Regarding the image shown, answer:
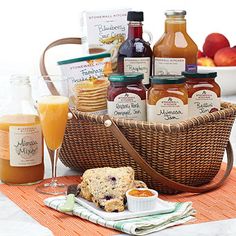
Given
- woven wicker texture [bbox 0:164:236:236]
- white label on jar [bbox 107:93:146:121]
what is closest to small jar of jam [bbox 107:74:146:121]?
white label on jar [bbox 107:93:146:121]

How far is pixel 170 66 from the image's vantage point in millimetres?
1903

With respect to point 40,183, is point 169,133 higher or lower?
higher

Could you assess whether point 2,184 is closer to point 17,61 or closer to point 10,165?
point 10,165

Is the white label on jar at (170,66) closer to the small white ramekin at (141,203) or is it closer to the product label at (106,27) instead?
the product label at (106,27)

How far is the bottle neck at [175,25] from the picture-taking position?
1.91m

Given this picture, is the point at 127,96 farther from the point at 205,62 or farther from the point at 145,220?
the point at 205,62

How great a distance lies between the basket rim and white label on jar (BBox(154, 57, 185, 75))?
0.14m

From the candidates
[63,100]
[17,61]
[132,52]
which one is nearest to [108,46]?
[132,52]

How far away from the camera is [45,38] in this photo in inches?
132

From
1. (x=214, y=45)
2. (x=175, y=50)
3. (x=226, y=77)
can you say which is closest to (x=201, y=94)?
(x=175, y=50)

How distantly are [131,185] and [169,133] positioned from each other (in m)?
0.16

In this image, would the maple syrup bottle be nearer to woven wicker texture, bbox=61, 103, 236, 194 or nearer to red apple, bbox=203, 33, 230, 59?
woven wicker texture, bbox=61, 103, 236, 194

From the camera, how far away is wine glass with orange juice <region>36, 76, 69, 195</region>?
1.79 m

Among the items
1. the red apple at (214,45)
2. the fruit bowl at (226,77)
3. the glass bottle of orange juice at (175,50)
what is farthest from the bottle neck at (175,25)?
the red apple at (214,45)
